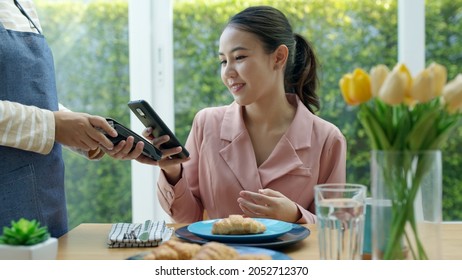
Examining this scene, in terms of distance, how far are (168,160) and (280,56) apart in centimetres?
58

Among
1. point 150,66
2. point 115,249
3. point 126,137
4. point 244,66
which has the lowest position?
point 115,249

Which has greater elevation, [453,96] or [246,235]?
[453,96]

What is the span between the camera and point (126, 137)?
1.60 m

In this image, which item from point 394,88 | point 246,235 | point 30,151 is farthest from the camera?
point 30,151

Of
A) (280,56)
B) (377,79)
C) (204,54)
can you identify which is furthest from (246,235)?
(204,54)

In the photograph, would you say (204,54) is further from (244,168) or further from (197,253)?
(197,253)

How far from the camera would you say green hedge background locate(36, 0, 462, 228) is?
10.7 feet

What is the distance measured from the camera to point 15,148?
4.95ft

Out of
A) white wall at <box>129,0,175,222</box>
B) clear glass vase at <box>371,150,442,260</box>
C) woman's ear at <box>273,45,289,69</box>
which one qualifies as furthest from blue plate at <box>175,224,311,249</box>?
white wall at <box>129,0,175,222</box>

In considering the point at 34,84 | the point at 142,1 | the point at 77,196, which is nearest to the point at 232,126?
the point at 34,84

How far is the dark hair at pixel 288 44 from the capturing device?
2.00 metres

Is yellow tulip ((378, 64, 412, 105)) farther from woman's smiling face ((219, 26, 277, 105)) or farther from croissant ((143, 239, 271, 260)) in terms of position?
woman's smiling face ((219, 26, 277, 105))
